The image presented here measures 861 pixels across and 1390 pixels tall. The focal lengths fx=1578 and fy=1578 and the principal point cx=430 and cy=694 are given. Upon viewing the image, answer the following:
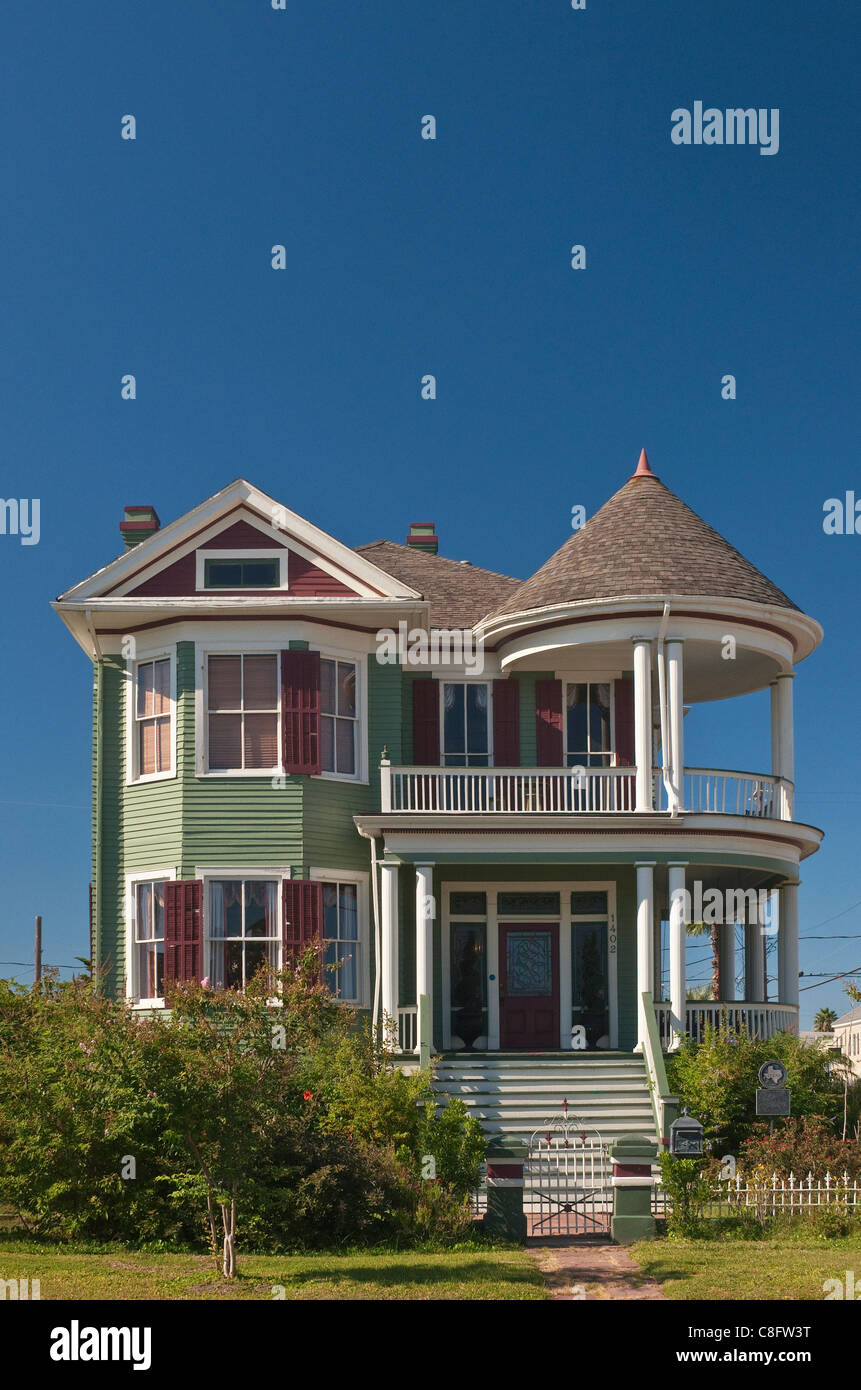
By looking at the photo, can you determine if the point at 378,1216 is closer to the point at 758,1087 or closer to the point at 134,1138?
the point at 134,1138

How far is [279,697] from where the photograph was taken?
75.5ft

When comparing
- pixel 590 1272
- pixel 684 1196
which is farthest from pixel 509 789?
pixel 590 1272

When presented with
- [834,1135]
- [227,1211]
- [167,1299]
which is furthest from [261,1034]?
[834,1135]

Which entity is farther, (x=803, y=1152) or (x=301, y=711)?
(x=301, y=711)

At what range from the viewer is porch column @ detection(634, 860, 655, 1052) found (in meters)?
21.8

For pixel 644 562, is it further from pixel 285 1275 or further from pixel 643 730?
pixel 285 1275

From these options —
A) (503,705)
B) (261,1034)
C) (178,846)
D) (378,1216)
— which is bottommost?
(378,1216)

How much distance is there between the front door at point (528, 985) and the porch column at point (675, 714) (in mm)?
3553

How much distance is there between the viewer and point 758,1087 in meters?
19.8

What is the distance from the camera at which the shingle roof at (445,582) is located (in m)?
25.9

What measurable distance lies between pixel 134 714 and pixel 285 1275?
37.1ft

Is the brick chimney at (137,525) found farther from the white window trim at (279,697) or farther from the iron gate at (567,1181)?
the iron gate at (567,1181)

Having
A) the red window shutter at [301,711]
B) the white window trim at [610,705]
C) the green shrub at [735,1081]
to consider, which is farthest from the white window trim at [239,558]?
the green shrub at [735,1081]
